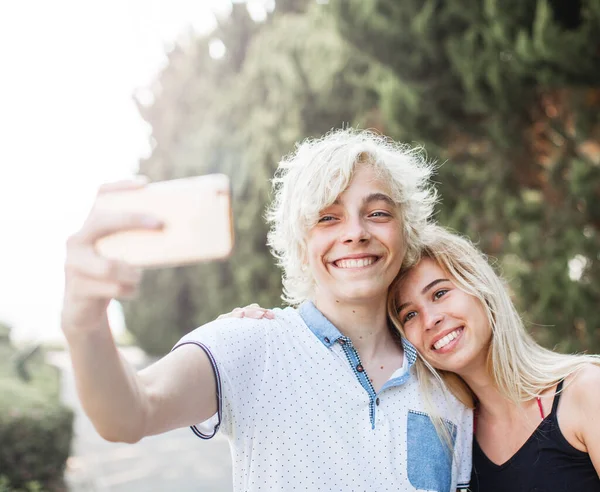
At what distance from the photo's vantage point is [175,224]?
0.95 m

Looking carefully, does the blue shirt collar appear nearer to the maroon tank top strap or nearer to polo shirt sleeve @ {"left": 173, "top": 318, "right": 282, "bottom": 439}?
polo shirt sleeve @ {"left": 173, "top": 318, "right": 282, "bottom": 439}

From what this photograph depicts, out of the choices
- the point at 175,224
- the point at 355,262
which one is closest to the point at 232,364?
the point at 355,262

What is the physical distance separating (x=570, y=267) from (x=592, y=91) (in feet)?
4.30

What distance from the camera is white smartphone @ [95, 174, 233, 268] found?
938 mm

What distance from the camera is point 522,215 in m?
5.12

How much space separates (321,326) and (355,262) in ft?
0.74

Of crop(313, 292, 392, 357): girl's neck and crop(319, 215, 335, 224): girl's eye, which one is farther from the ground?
crop(319, 215, 335, 224): girl's eye

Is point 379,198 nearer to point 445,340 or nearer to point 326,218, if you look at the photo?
point 326,218

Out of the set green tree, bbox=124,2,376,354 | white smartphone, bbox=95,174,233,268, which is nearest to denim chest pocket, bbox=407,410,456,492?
white smartphone, bbox=95,174,233,268

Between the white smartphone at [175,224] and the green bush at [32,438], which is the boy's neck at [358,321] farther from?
the green bush at [32,438]

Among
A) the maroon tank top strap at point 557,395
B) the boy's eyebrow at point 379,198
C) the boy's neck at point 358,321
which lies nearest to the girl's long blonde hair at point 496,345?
the maroon tank top strap at point 557,395

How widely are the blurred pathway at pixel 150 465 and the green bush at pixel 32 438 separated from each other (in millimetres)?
738

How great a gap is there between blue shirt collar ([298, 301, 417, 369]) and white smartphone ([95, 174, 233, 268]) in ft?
3.54

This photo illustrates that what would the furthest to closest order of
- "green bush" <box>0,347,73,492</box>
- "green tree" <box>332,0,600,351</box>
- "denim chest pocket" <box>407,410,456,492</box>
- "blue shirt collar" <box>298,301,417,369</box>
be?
"green tree" <box>332,0,600,351</box>, "green bush" <box>0,347,73,492</box>, "blue shirt collar" <box>298,301,417,369</box>, "denim chest pocket" <box>407,410,456,492</box>
